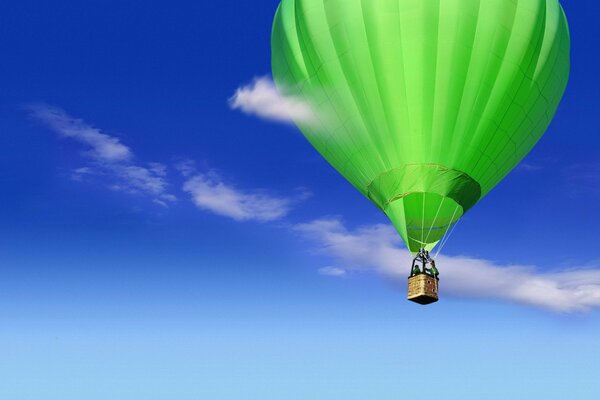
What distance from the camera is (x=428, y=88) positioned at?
20.0 m

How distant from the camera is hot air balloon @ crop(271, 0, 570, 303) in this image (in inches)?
778

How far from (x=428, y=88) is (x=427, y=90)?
0.07 metres

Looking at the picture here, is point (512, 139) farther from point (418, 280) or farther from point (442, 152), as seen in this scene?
point (418, 280)

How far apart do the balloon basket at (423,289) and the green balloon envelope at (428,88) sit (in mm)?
1674

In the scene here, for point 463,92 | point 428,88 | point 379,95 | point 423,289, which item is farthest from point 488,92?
point 423,289

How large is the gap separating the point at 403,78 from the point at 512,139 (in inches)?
175

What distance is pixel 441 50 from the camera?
64.8 feet

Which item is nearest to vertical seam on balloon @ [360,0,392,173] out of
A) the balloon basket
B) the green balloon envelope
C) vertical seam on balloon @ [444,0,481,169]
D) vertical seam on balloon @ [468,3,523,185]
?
the green balloon envelope

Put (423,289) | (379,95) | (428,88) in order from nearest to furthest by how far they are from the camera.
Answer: (423,289) < (428,88) < (379,95)

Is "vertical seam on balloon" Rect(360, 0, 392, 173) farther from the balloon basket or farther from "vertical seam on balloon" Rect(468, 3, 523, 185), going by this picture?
the balloon basket

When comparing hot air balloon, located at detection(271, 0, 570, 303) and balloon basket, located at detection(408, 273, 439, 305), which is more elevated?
hot air balloon, located at detection(271, 0, 570, 303)

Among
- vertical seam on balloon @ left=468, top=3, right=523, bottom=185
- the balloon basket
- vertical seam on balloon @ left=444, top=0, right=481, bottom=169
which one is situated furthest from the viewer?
vertical seam on balloon @ left=468, top=3, right=523, bottom=185

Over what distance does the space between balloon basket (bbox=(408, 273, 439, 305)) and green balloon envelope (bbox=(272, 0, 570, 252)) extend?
167 centimetres

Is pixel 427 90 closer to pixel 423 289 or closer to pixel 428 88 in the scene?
pixel 428 88
